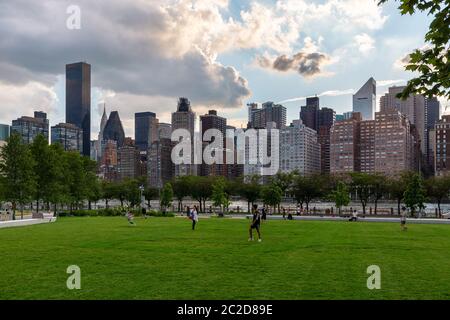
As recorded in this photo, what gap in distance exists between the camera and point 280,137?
198375 mm

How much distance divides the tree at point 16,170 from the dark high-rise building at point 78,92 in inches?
781

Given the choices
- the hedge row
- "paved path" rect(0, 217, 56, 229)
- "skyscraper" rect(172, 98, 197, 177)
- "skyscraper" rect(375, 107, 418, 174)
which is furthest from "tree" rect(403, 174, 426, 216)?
"skyscraper" rect(375, 107, 418, 174)

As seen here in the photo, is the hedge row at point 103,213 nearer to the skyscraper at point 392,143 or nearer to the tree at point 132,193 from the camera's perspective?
the tree at point 132,193

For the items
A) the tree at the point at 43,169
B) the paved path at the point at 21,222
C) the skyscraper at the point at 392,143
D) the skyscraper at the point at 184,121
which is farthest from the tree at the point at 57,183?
the skyscraper at the point at 392,143

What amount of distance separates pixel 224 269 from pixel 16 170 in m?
45.2

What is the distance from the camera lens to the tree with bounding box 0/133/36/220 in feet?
175

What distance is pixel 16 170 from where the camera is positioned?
53.6m

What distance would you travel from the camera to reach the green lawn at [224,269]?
1241 cm

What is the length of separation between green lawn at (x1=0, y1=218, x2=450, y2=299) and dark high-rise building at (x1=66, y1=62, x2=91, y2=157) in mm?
52639

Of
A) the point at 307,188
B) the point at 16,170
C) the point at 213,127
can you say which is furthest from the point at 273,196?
the point at 213,127

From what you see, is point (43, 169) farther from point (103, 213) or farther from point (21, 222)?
point (21, 222)
